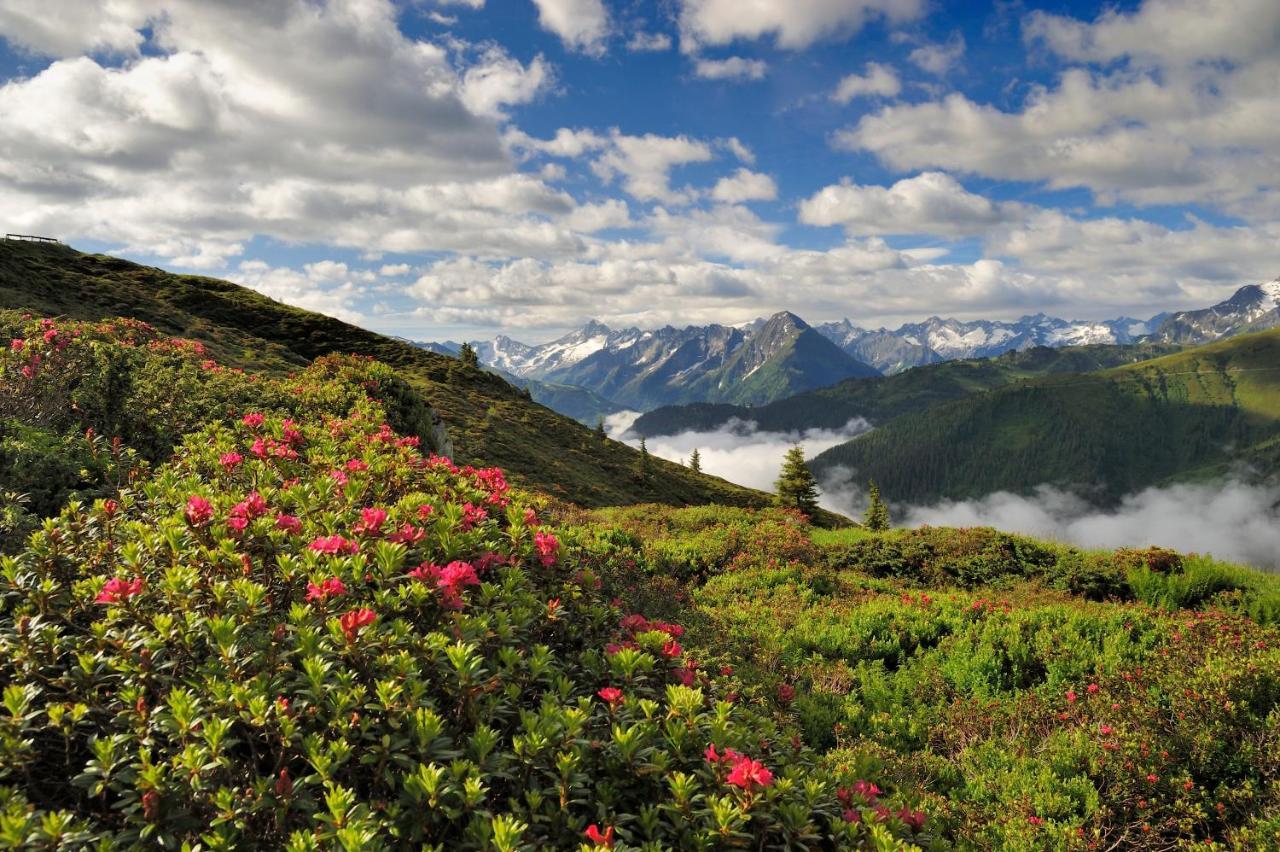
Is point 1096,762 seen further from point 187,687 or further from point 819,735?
point 187,687

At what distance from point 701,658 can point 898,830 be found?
3.33m

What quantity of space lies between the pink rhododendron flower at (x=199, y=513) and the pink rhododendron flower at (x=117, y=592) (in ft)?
3.49

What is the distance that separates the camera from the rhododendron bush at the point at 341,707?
341cm

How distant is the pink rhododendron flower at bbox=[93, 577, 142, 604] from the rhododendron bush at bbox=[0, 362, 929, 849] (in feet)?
0.05

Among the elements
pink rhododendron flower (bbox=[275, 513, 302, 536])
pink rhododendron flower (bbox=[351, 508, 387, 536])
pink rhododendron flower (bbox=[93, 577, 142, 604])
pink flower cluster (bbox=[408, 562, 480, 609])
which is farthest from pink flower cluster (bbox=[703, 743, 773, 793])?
pink rhododendron flower (bbox=[93, 577, 142, 604])

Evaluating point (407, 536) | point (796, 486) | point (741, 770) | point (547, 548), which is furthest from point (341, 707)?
point (796, 486)

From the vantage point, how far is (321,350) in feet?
198

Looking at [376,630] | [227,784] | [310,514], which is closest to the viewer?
[227,784]

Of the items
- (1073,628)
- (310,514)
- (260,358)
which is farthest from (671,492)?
(310,514)

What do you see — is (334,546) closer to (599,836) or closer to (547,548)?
(547,548)

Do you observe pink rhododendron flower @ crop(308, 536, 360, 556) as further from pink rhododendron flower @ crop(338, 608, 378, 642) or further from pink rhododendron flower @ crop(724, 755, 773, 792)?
pink rhododendron flower @ crop(724, 755, 773, 792)

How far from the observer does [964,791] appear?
752 cm

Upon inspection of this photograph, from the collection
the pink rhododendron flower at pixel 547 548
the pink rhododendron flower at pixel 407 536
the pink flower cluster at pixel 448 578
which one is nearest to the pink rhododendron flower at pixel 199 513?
the pink rhododendron flower at pixel 407 536

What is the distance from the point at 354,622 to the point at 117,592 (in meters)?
1.77
